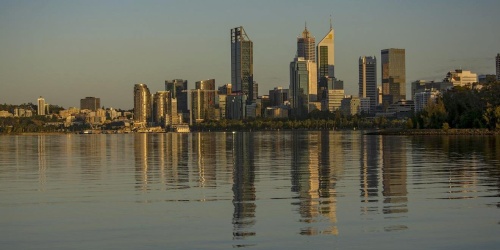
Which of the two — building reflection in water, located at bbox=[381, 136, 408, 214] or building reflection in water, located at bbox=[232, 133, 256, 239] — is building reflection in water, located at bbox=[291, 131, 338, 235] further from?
building reflection in water, located at bbox=[381, 136, 408, 214]

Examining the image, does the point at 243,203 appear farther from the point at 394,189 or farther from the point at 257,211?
the point at 394,189

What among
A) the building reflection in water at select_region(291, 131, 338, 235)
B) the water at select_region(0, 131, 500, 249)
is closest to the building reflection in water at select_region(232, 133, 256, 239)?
the water at select_region(0, 131, 500, 249)

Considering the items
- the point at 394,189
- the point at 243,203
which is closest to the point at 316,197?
the point at 243,203

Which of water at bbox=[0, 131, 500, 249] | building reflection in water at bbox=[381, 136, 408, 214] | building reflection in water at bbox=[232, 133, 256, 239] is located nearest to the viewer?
water at bbox=[0, 131, 500, 249]

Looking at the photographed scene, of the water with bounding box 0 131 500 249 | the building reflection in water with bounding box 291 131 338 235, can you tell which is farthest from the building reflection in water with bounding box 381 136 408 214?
the building reflection in water with bounding box 291 131 338 235

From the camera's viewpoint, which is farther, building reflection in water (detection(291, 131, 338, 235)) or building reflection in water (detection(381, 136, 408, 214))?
building reflection in water (detection(381, 136, 408, 214))

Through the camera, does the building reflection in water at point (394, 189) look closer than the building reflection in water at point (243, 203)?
No

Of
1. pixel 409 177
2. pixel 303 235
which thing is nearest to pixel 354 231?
pixel 303 235

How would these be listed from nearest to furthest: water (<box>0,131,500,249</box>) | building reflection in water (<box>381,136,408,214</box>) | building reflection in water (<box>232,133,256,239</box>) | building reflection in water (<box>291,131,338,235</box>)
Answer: water (<box>0,131,500,249</box>) < building reflection in water (<box>232,133,256,239</box>) < building reflection in water (<box>291,131,338,235</box>) < building reflection in water (<box>381,136,408,214</box>)

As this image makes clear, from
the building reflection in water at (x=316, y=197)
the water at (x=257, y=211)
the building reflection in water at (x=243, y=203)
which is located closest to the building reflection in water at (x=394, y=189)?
the water at (x=257, y=211)

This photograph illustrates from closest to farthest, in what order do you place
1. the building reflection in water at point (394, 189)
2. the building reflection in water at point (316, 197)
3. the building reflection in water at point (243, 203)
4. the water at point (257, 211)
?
the water at point (257, 211) < the building reflection in water at point (243, 203) < the building reflection in water at point (316, 197) < the building reflection in water at point (394, 189)

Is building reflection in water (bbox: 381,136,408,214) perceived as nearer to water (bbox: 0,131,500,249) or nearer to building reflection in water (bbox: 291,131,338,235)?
water (bbox: 0,131,500,249)

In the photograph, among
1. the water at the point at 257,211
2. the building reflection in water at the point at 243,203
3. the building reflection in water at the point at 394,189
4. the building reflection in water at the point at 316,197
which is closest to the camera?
the water at the point at 257,211

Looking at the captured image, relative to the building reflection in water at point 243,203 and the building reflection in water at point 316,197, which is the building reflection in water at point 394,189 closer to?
the building reflection in water at point 316,197
